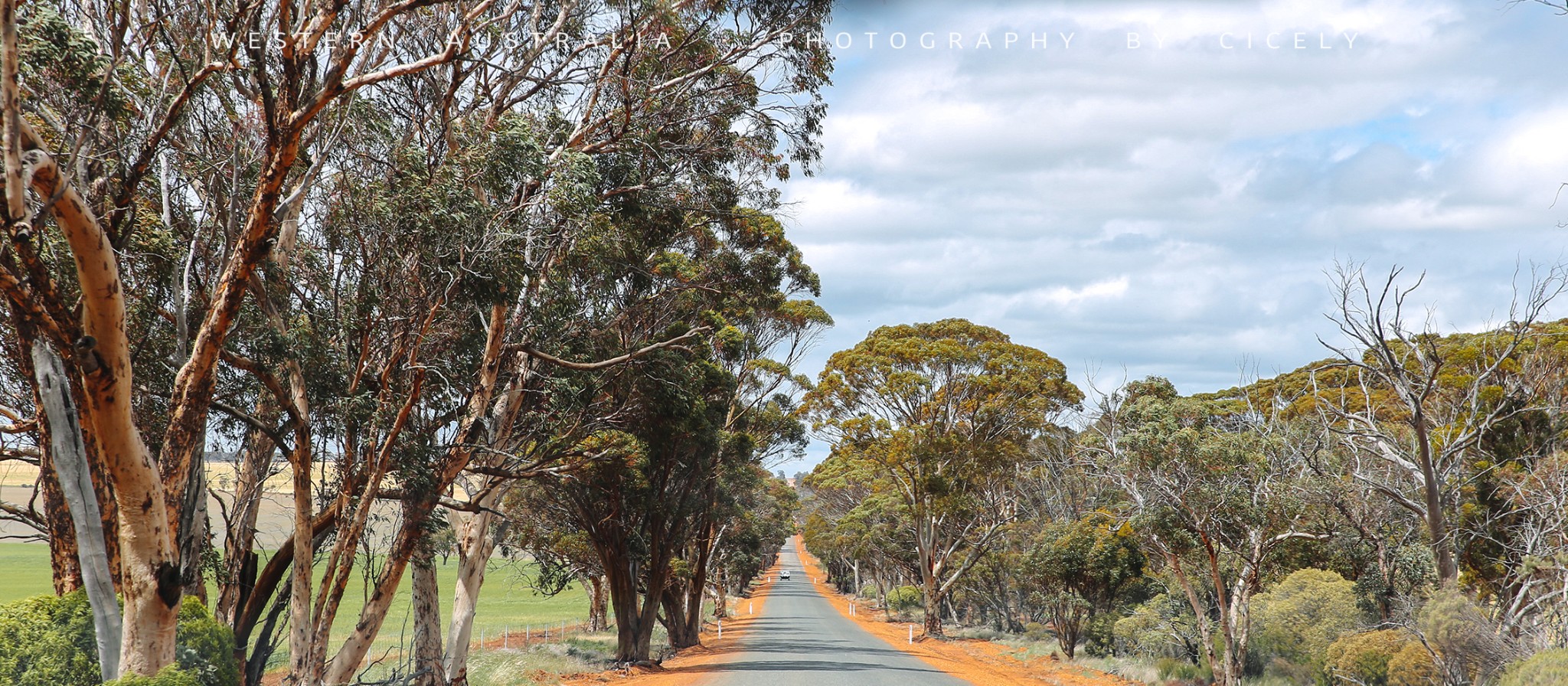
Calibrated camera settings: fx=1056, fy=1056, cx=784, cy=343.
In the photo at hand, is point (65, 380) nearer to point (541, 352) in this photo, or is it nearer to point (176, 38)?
point (176, 38)

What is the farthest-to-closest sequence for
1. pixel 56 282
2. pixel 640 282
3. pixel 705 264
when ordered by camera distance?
pixel 705 264 < pixel 640 282 < pixel 56 282

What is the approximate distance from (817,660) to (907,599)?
1245 inches

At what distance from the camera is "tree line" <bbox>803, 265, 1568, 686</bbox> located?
14680mm

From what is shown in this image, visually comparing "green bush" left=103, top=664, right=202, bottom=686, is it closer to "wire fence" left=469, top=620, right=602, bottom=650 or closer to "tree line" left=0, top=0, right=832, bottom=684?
"tree line" left=0, top=0, right=832, bottom=684

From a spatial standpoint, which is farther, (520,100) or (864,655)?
(864,655)

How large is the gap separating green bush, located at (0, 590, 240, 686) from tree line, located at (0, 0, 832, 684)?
1.67 feet

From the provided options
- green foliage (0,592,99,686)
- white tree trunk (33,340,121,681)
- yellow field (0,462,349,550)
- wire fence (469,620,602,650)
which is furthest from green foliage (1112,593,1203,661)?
white tree trunk (33,340,121,681)

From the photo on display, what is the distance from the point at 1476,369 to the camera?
21.2m

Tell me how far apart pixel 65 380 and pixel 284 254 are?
4.85 metres

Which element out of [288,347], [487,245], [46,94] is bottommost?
[288,347]

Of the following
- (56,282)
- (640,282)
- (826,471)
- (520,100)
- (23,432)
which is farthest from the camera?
(826,471)

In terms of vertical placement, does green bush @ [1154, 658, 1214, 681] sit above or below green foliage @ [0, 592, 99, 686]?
below

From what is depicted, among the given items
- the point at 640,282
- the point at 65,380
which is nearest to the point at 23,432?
the point at 65,380

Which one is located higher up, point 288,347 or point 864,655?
point 288,347
